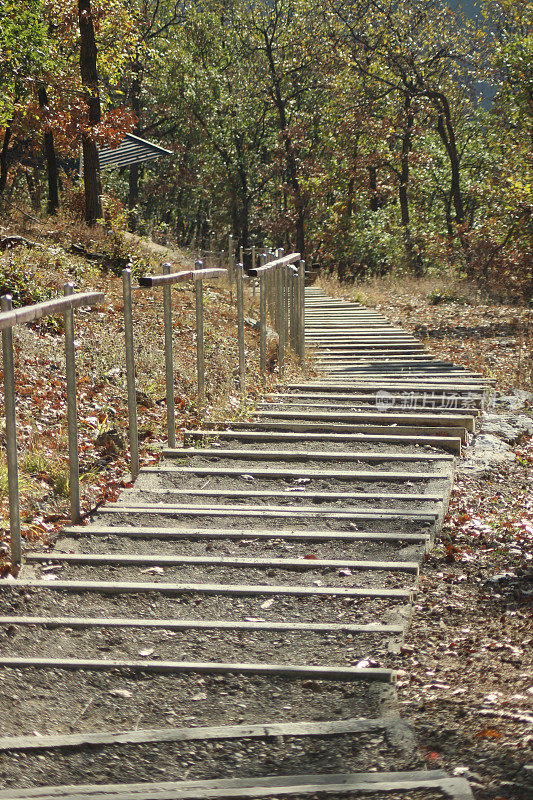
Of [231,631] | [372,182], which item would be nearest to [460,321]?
[231,631]

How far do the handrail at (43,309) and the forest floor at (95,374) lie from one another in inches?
50.5

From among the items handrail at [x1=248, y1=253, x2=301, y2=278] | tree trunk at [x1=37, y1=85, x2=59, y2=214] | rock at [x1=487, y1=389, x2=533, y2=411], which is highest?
tree trunk at [x1=37, y1=85, x2=59, y2=214]

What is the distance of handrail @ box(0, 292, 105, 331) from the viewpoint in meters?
4.29

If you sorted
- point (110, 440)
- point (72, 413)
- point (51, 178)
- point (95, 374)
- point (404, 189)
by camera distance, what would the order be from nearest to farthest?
point (72, 413) < point (110, 440) < point (95, 374) < point (51, 178) < point (404, 189)

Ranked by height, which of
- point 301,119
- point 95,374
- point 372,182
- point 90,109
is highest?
point 301,119

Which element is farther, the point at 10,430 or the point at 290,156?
the point at 290,156

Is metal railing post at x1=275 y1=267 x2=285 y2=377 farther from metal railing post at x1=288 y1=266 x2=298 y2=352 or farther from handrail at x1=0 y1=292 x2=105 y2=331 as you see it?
handrail at x1=0 y1=292 x2=105 y2=331

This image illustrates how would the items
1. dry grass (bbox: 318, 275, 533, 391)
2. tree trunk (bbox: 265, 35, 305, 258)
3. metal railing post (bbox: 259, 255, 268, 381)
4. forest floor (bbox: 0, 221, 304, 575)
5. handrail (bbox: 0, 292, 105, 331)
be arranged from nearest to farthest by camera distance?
handrail (bbox: 0, 292, 105, 331) < forest floor (bbox: 0, 221, 304, 575) < metal railing post (bbox: 259, 255, 268, 381) < dry grass (bbox: 318, 275, 533, 391) < tree trunk (bbox: 265, 35, 305, 258)

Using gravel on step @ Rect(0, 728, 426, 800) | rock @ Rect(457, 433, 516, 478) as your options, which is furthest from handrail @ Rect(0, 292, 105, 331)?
rock @ Rect(457, 433, 516, 478)

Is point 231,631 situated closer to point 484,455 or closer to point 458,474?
point 458,474

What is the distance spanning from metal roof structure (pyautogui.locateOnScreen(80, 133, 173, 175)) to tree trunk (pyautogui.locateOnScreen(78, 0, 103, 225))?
9521 mm

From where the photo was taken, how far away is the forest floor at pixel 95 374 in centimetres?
615

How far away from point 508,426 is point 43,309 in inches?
207

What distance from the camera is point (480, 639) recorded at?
401 centimetres
